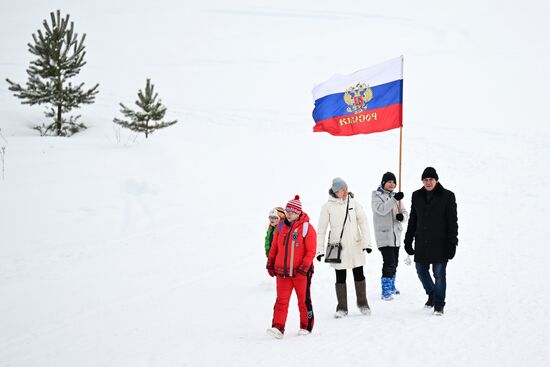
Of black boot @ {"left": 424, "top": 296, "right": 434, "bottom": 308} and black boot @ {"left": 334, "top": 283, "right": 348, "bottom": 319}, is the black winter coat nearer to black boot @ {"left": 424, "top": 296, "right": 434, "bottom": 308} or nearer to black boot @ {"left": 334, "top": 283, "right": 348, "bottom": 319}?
black boot @ {"left": 424, "top": 296, "right": 434, "bottom": 308}

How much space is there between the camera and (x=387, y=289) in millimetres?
8312

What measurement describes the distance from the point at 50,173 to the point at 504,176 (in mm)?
14184

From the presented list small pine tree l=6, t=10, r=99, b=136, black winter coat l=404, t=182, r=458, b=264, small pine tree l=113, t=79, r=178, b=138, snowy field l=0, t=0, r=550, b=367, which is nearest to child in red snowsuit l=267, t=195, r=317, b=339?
snowy field l=0, t=0, r=550, b=367

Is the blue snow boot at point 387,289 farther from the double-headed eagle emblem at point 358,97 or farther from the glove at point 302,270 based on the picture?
the double-headed eagle emblem at point 358,97

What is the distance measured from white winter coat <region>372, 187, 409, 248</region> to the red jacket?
194 centimetres

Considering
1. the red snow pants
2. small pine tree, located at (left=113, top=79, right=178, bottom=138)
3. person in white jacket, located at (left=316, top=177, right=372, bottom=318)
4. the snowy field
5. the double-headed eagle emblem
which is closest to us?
the snowy field

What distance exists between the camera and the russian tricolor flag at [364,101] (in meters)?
9.09

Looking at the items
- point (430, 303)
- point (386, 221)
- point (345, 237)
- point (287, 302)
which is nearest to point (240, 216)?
point (386, 221)

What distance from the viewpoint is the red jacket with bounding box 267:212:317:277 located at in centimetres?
667

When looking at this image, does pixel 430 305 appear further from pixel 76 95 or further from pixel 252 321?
pixel 76 95

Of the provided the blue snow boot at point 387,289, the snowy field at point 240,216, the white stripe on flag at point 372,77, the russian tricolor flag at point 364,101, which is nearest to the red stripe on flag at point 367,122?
the russian tricolor flag at point 364,101

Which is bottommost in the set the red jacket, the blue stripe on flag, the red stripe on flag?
the red jacket

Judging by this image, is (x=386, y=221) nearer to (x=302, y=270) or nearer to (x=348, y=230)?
(x=348, y=230)

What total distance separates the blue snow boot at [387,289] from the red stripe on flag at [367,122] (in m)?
2.37
